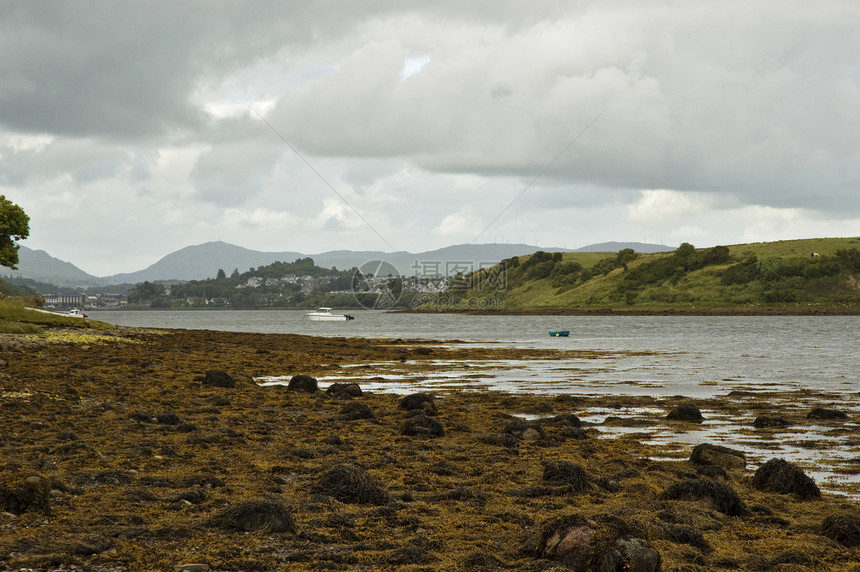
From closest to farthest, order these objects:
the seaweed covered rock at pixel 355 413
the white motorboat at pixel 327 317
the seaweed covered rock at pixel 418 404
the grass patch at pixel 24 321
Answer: the seaweed covered rock at pixel 355 413 → the seaweed covered rock at pixel 418 404 → the grass patch at pixel 24 321 → the white motorboat at pixel 327 317

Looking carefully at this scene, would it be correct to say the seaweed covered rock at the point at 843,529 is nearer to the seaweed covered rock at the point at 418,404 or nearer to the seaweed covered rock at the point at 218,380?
the seaweed covered rock at the point at 418,404

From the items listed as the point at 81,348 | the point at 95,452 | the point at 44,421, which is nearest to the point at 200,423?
the point at 44,421

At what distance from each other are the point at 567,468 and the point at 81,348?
1542 inches

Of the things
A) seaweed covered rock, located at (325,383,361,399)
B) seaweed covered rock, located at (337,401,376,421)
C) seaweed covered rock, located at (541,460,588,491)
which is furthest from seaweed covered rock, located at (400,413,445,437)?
seaweed covered rock, located at (325,383,361,399)

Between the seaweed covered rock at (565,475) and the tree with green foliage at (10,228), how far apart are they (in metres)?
69.9

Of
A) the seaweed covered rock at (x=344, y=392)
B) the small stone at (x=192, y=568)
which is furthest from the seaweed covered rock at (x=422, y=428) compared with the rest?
the small stone at (x=192, y=568)

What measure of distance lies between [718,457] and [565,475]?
16.0ft

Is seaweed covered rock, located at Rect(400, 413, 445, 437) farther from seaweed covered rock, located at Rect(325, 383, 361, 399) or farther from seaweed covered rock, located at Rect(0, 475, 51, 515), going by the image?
seaweed covered rock, located at Rect(0, 475, 51, 515)

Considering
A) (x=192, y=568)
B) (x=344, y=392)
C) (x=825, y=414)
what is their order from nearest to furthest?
(x=192, y=568) → (x=825, y=414) → (x=344, y=392)

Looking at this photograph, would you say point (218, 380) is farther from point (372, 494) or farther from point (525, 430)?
point (372, 494)

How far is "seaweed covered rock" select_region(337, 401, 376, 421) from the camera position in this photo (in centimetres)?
2417

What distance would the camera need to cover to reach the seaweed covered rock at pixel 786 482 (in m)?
15.0

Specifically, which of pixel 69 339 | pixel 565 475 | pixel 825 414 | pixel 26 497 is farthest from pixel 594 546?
pixel 69 339

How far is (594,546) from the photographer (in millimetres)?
9828
